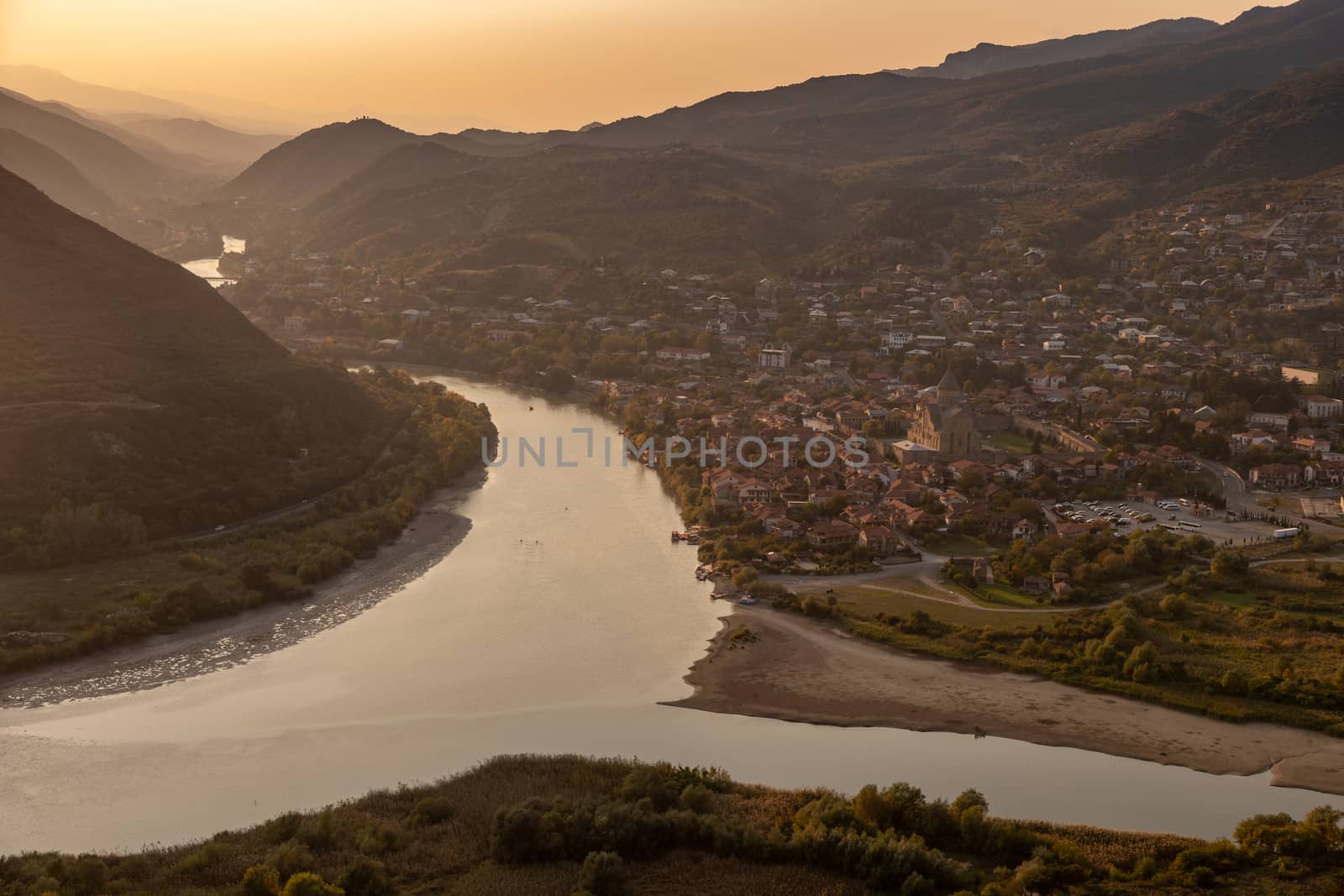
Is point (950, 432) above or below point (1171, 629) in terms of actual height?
above

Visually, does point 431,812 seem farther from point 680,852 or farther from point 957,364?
point 957,364

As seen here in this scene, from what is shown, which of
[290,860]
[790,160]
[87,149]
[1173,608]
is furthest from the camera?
[87,149]

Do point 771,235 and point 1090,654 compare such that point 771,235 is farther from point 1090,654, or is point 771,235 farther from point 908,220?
point 1090,654

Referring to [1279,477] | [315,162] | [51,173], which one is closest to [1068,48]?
[315,162]

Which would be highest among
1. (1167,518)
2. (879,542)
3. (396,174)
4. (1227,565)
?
(396,174)

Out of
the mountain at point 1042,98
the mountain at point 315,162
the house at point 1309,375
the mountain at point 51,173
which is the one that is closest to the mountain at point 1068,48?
the mountain at point 1042,98

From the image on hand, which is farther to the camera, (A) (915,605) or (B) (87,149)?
(B) (87,149)

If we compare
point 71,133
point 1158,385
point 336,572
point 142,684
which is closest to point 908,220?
point 1158,385
